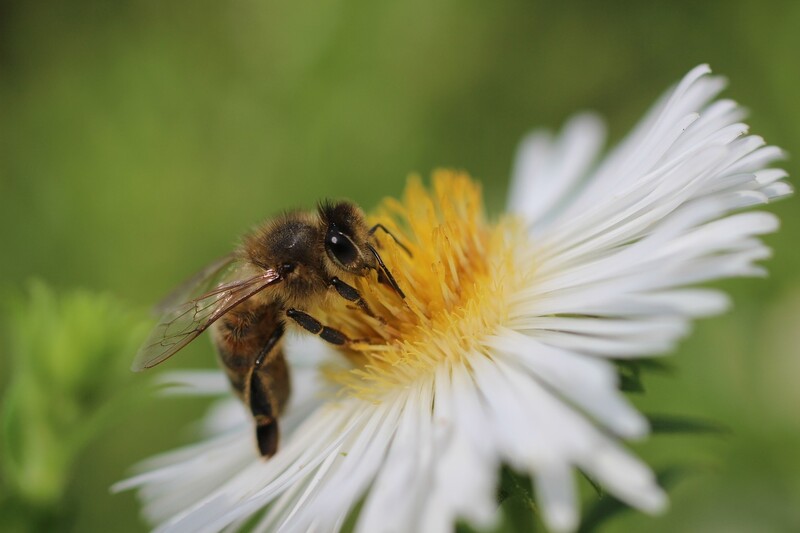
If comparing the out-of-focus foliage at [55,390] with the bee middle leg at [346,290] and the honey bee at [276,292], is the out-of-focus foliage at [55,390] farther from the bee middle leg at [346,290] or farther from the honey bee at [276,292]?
the bee middle leg at [346,290]

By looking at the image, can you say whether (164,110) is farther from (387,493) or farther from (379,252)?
(387,493)

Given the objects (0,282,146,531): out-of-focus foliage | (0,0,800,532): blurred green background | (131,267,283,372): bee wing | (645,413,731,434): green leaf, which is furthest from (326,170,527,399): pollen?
(0,0,800,532): blurred green background

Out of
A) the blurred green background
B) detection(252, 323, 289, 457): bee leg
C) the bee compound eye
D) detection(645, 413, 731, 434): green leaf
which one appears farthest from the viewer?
the blurred green background

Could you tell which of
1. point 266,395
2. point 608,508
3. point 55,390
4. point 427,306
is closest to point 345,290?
point 427,306

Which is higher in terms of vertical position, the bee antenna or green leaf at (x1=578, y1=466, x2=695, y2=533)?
the bee antenna

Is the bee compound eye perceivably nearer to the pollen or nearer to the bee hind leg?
the pollen

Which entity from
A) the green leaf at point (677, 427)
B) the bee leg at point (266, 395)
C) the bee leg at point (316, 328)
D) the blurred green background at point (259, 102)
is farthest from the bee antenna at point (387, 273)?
the blurred green background at point (259, 102)
